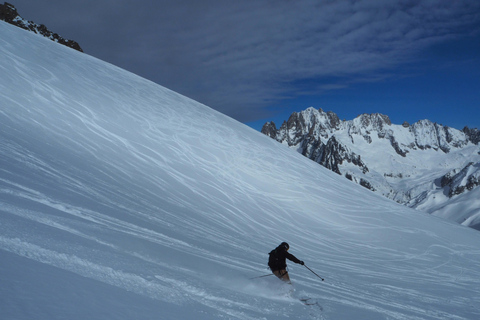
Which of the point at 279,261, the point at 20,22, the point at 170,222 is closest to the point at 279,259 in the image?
the point at 279,261

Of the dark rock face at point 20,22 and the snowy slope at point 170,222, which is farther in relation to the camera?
the dark rock face at point 20,22

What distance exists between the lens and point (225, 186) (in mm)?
17469

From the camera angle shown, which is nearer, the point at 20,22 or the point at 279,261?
the point at 279,261

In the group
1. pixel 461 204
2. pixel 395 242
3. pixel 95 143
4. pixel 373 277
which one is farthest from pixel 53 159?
pixel 461 204

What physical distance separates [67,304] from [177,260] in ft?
11.3

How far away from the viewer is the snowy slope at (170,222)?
4.61m

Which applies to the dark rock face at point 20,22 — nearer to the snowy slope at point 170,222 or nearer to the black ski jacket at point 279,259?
the snowy slope at point 170,222

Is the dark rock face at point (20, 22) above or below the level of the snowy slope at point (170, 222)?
above

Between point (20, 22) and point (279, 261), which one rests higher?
point (20, 22)

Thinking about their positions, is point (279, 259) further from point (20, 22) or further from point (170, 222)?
point (20, 22)

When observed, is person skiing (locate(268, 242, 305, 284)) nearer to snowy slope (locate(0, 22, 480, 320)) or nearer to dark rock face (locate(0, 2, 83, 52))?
snowy slope (locate(0, 22, 480, 320))

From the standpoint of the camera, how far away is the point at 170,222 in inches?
398

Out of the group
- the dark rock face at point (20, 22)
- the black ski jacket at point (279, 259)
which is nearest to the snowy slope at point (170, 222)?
the black ski jacket at point (279, 259)

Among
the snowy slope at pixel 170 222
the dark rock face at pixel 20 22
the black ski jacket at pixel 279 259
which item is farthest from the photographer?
the dark rock face at pixel 20 22
